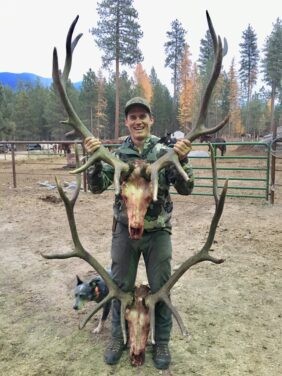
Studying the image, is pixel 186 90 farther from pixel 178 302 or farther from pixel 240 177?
pixel 178 302

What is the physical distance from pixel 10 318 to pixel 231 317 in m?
2.04

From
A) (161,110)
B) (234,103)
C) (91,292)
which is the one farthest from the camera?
(234,103)

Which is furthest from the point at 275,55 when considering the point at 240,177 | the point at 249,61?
the point at 240,177

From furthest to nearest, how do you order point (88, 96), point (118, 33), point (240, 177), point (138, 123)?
point (88, 96) < point (118, 33) < point (240, 177) < point (138, 123)

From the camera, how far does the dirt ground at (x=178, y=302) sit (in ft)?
10.2

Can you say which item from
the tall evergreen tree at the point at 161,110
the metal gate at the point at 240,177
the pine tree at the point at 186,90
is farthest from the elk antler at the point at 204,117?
the tall evergreen tree at the point at 161,110

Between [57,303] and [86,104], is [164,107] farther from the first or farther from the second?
[57,303]

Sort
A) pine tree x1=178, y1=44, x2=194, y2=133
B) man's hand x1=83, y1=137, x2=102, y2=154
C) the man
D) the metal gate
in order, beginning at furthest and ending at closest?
pine tree x1=178, y1=44, x2=194, y2=133, the metal gate, the man, man's hand x1=83, y1=137, x2=102, y2=154

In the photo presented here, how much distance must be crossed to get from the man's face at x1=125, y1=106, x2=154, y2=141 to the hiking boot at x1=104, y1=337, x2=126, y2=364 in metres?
1.54

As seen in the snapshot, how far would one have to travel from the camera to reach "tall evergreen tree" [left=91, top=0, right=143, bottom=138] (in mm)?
30297

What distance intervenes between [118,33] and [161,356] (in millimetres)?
30237

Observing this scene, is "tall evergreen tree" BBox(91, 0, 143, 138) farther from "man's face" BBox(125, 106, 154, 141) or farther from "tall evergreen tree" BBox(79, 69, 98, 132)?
"man's face" BBox(125, 106, 154, 141)

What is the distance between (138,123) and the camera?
9.94ft

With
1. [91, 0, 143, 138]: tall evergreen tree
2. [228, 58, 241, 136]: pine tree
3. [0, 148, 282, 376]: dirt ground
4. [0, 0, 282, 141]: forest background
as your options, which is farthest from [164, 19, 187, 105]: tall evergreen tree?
[0, 148, 282, 376]: dirt ground
